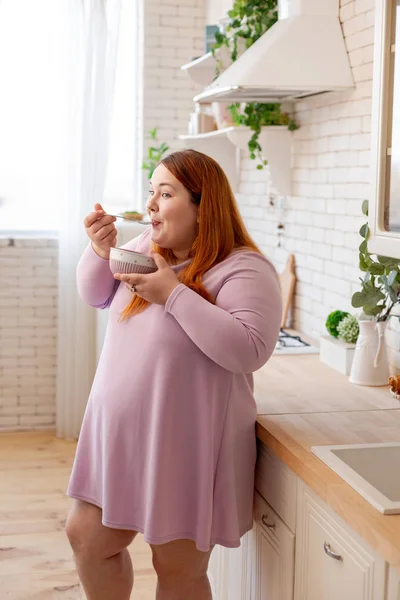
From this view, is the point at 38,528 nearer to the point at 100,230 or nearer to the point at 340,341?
the point at 340,341

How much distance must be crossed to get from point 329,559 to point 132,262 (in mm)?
802

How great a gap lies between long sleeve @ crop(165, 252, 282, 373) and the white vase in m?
0.73

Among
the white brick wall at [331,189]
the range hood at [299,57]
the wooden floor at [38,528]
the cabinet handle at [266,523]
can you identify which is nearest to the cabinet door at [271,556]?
the cabinet handle at [266,523]

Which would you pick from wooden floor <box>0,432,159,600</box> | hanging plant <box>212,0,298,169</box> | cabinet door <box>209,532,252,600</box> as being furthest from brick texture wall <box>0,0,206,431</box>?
cabinet door <box>209,532,252,600</box>

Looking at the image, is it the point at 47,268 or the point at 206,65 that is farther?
the point at 47,268

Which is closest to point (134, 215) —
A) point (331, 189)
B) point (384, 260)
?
point (331, 189)

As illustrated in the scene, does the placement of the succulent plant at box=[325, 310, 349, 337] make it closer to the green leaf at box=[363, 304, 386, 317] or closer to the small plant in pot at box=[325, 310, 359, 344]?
the small plant in pot at box=[325, 310, 359, 344]

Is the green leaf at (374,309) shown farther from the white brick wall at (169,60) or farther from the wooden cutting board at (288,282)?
the white brick wall at (169,60)

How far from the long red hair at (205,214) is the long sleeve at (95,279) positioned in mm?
158

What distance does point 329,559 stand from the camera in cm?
172

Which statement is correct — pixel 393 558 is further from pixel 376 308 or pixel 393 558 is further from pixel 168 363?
pixel 376 308

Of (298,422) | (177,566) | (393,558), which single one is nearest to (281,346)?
(298,422)

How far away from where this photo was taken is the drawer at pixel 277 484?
1942 millimetres

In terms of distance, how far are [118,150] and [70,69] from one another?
0.62 metres
